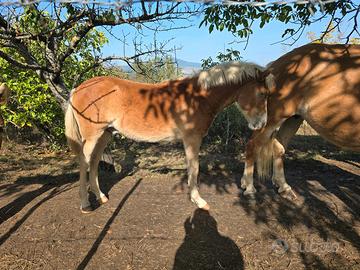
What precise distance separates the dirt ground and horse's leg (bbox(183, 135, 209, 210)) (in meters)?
0.12

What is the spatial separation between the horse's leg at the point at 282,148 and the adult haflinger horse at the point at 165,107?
87cm

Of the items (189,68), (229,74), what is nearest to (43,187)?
(189,68)

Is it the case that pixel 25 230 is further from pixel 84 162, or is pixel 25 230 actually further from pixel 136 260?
pixel 136 260

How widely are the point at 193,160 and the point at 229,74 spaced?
123 cm

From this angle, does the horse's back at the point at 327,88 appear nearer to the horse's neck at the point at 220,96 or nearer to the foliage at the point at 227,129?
the horse's neck at the point at 220,96

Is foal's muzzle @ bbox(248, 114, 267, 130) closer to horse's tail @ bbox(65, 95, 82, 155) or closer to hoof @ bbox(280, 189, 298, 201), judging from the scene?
hoof @ bbox(280, 189, 298, 201)

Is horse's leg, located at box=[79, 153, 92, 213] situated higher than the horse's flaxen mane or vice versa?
the horse's flaxen mane

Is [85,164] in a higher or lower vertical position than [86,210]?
higher

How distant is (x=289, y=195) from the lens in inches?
184

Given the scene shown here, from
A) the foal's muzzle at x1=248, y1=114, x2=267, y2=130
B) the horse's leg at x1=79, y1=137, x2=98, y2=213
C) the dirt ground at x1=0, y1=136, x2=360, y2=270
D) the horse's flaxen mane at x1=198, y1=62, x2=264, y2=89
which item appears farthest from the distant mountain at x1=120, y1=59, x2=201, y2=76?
the dirt ground at x1=0, y1=136, x2=360, y2=270

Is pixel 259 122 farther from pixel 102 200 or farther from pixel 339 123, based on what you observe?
pixel 102 200

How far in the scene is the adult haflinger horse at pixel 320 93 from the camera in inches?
150

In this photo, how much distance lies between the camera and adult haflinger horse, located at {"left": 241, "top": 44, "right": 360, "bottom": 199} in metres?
3.80

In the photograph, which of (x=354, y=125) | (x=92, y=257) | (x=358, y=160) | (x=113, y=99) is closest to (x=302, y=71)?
(x=354, y=125)
